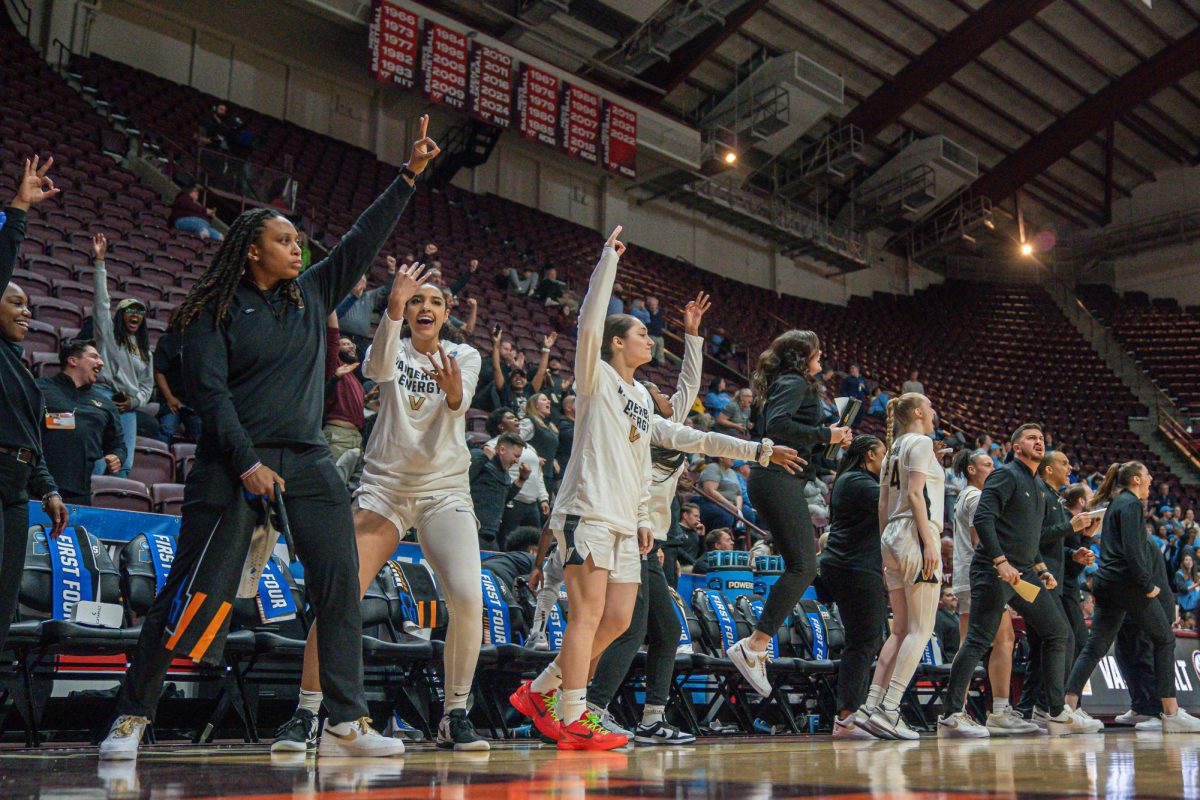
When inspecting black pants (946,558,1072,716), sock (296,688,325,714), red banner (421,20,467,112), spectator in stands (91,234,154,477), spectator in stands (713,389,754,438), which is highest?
red banner (421,20,467,112)

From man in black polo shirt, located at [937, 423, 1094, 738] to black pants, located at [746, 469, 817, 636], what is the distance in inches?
47.8

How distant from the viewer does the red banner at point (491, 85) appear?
55.3 ft

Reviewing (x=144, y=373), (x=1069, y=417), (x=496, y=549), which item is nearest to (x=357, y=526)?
(x=496, y=549)

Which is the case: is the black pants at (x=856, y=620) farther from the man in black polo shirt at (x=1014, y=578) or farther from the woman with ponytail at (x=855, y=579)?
the man in black polo shirt at (x=1014, y=578)

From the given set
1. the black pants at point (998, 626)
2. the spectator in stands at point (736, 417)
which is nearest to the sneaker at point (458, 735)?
the black pants at point (998, 626)

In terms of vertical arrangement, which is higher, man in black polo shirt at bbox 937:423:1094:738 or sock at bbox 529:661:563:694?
man in black polo shirt at bbox 937:423:1094:738

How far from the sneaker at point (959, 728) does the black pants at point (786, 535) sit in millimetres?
1156

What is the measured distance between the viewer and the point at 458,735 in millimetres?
3658

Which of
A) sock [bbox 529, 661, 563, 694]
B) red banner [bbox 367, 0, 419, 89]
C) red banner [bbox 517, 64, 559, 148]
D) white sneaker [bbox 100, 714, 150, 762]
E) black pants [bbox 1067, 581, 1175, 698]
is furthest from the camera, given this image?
red banner [bbox 517, 64, 559, 148]

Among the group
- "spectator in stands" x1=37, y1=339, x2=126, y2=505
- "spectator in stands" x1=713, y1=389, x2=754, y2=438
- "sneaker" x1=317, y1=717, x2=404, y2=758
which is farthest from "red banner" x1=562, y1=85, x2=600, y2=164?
"sneaker" x1=317, y1=717, x2=404, y2=758

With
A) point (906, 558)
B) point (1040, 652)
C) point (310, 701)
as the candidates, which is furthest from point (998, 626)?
point (310, 701)

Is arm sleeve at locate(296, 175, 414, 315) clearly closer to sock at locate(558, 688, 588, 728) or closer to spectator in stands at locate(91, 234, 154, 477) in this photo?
sock at locate(558, 688, 588, 728)

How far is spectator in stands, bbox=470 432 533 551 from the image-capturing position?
672 centimetres

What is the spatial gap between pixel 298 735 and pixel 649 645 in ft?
6.19
